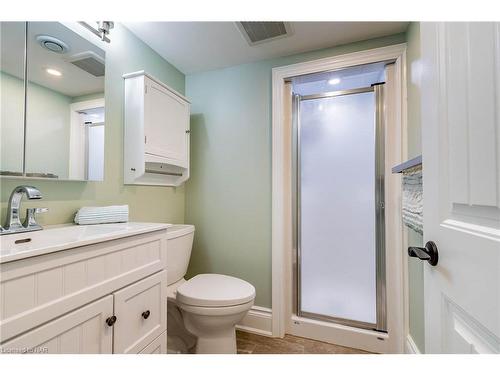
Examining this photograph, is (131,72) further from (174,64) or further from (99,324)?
(99,324)

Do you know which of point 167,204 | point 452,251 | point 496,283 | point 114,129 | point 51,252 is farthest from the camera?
point 167,204

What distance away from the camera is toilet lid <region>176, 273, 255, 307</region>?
126 cm

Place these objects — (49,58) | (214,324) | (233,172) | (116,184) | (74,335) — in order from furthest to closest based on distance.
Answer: (233,172)
(116,184)
(214,324)
(49,58)
(74,335)

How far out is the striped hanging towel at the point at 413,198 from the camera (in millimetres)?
1062

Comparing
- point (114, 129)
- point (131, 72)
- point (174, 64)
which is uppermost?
point (174, 64)

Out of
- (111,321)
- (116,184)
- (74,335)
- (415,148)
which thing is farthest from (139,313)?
(415,148)

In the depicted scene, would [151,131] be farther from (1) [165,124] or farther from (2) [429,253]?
(2) [429,253]

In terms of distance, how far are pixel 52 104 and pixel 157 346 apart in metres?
1.25

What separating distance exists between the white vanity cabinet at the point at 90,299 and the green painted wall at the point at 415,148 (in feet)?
4.52

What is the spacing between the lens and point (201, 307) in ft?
4.12

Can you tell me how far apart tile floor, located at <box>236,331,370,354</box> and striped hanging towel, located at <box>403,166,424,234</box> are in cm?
103

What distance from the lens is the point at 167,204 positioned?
1.80 metres
